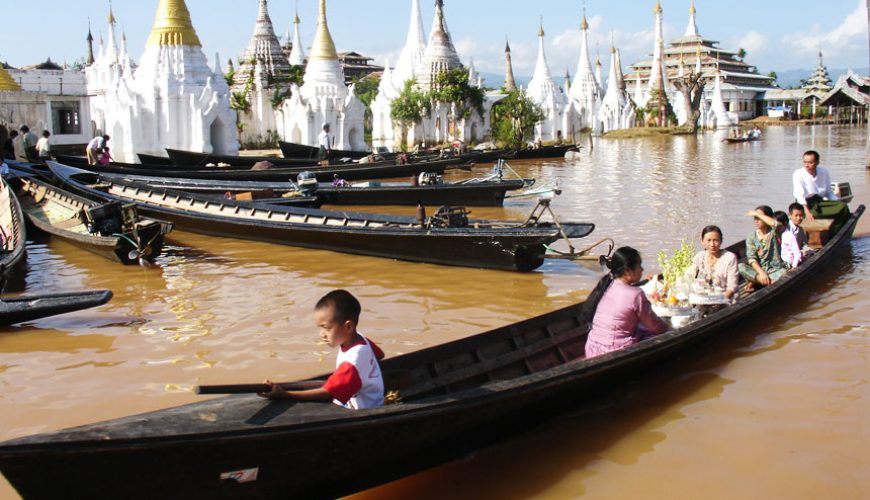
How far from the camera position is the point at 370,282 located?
30.2 ft

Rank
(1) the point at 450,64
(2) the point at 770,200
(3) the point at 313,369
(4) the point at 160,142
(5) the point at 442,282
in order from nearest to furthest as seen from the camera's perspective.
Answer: (3) the point at 313,369 < (5) the point at 442,282 < (2) the point at 770,200 < (4) the point at 160,142 < (1) the point at 450,64

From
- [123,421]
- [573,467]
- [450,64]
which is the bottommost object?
[573,467]

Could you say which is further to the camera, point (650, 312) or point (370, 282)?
point (370, 282)

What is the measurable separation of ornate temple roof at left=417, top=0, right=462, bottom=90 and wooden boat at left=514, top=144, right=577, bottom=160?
9160mm

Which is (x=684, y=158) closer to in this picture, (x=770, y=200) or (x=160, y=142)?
(x=770, y=200)

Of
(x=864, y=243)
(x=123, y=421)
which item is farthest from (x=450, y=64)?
(x=123, y=421)

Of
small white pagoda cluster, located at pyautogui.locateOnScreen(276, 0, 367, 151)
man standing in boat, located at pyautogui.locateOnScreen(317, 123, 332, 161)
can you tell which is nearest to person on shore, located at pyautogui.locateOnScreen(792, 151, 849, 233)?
man standing in boat, located at pyautogui.locateOnScreen(317, 123, 332, 161)

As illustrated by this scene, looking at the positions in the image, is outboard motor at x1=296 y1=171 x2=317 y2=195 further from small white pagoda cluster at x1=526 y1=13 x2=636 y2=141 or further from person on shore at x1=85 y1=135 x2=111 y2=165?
small white pagoda cluster at x1=526 y1=13 x2=636 y2=141

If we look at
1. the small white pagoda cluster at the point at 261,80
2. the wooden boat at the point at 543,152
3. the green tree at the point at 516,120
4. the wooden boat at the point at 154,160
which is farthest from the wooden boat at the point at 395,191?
the small white pagoda cluster at the point at 261,80

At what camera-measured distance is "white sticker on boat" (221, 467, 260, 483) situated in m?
3.39

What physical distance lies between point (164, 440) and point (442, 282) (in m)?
6.01

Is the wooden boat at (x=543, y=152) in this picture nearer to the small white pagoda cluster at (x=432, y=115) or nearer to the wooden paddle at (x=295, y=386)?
the small white pagoda cluster at (x=432, y=115)

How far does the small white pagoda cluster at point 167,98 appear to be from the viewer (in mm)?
27062

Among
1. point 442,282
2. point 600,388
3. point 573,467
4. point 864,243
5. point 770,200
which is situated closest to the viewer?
point 573,467
